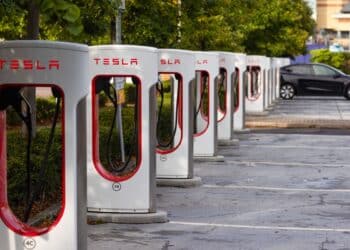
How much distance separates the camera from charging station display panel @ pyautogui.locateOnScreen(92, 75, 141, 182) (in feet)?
33.9

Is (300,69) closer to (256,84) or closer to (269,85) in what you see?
(269,85)

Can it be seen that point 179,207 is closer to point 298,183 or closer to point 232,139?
point 298,183

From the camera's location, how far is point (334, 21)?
133 meters

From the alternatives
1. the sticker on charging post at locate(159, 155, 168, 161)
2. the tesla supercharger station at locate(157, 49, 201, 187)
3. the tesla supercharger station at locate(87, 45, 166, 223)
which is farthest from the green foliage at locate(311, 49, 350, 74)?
the tesla supercharger station at locate(87, 45, 166, 223)

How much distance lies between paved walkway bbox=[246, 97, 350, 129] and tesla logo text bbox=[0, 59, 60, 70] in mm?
17882

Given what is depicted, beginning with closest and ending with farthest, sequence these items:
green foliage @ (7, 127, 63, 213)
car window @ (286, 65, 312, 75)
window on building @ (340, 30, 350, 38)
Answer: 1. green foliage @ (7, 127, 63, 213)
2. car window @ (286, 65, 312, 75)
3. window on building @ (340, 30, 350, 38)

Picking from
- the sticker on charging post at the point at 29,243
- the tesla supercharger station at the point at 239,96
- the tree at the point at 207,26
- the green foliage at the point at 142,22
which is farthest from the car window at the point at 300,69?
the sticker on charging post at the point at 29,243

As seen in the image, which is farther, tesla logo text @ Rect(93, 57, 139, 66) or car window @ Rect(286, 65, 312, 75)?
car window @ Rect(286, 65, 312, 75)

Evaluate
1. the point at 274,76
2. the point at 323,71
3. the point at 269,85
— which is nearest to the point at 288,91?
the point at 323,71

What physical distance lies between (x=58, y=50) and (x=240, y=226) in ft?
12.5

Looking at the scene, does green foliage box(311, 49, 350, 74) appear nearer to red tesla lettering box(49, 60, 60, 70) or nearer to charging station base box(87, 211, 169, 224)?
charging station base box(87, 211, 169, 224)

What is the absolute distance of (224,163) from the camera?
16.1m

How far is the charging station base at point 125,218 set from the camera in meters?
10.1

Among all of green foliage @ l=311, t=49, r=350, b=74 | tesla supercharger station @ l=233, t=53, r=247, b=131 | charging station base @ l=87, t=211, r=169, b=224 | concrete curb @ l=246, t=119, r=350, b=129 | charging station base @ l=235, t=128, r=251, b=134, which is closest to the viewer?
charging station base @ l=87, t=211, r=169, b=224
